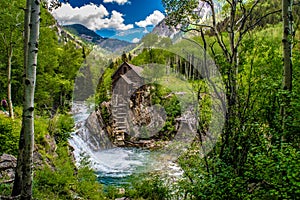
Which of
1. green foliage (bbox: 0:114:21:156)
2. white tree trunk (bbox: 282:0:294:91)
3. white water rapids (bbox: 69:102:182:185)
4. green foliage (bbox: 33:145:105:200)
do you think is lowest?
white water rapids (bbox: 69:102:182:185)

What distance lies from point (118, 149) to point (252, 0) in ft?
51.8

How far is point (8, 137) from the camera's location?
851 centimetres

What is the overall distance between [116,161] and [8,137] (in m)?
9.53

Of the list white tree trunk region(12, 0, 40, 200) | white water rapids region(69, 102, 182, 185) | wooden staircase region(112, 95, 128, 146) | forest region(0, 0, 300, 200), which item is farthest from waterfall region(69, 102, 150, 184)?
white tree trunk region(12, 0, 40, 200)

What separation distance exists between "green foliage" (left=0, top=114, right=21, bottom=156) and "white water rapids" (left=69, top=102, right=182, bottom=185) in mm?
3564

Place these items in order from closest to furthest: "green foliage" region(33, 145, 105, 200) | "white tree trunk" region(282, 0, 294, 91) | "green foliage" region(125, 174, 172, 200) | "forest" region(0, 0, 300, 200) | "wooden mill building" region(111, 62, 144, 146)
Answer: "forest" region(0, 0, 300, 200) → "white tree trunk" region(282, 0, 294, 91) → "green foliage" region(33, 145, 105, 200) → "green foliage" region(125, 174, 172, 200) → "wooden mill building" region(111, 62, 144, 146)

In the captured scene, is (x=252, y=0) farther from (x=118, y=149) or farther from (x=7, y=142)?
(x=118, y=149)

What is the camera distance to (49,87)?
57.7 ft

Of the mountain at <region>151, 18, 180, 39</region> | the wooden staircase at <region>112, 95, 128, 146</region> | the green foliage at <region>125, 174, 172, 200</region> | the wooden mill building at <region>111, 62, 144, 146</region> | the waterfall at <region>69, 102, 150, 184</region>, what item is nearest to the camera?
the mountain at <region>151, 18, 180, 39</region>

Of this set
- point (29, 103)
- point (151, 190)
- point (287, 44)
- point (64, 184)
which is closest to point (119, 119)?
point (151, 190)

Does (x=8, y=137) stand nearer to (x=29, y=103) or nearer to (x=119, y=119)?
(x=29, y=103)

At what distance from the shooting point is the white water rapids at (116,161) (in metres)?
13.9

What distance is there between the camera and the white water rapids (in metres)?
13.9

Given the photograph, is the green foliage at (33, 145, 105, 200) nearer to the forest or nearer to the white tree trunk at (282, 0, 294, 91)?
the forest
